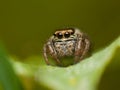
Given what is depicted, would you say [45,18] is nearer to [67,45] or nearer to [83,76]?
[67,45]

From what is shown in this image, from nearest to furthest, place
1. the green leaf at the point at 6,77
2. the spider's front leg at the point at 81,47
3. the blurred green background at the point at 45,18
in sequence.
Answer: the green leaf at the point at 6,77, the blurred green background at the point at 45,18, the spider's front leg at the point at 81,47

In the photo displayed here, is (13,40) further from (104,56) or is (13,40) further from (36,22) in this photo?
(104,56)

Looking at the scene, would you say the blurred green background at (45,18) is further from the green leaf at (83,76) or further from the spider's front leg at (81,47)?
the green leaf at (83,76)

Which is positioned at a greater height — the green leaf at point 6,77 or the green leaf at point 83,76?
the green leaf at point 6,77

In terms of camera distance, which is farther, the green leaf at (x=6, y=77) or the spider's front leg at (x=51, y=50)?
the spider's front leg at (x=51, y=50)

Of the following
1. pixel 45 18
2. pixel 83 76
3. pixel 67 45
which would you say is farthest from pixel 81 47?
pixel 83 76

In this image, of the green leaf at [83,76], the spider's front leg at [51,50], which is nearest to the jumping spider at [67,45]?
the spider's front leg at [51,50]

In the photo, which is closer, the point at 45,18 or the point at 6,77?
the point at 6,77

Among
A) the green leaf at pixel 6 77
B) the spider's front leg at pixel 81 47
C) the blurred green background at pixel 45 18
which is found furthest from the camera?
the spider's front leg at pixel 81 47
